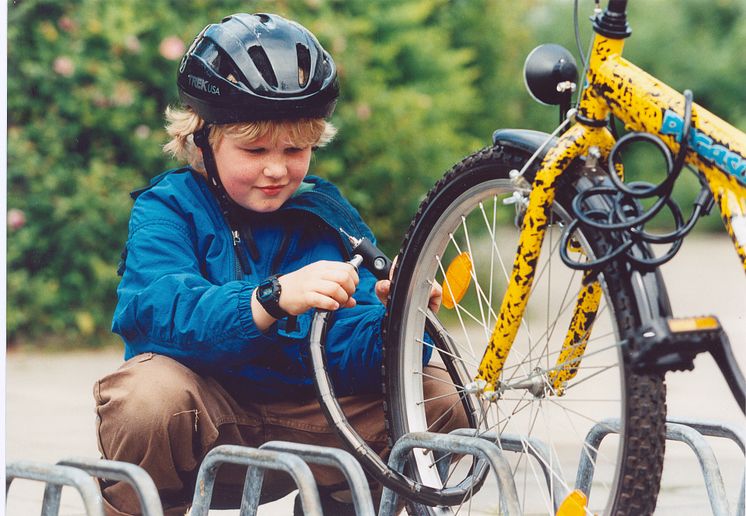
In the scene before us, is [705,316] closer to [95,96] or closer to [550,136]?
[550,136]

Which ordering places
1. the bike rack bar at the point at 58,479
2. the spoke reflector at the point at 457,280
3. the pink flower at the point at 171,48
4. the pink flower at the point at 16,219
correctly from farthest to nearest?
the pink flower at the point at 171,48, the pink flower at the point at 16,219, the spoke reflector at the point at 457,280, the bike rack bar at the point at 58,479

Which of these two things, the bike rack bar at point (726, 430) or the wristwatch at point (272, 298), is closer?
the wristwatch at point (272, 298)

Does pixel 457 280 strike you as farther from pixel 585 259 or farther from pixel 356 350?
pixel 585 259

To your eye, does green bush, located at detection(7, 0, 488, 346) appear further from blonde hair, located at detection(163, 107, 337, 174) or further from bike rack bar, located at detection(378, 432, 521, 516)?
bike rack bar, located at detection(378, 432, 521, 516)

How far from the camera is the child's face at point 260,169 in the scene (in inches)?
99.7

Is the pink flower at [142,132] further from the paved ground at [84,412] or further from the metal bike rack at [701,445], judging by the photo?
the metal bike rack at [701,445]

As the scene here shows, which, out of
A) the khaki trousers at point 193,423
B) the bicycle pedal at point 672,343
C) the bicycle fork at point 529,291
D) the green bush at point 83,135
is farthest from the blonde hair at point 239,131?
the green bush at point 83,135

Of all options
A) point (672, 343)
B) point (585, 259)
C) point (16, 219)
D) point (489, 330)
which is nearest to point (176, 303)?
point (489, 330)

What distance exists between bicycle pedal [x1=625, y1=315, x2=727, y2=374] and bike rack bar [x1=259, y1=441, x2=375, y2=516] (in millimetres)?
562

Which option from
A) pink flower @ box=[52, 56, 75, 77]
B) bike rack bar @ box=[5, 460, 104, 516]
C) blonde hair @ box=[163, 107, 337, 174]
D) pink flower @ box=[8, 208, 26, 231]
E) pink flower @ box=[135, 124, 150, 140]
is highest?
pink flower @ box=[52, 56, 75, 77]

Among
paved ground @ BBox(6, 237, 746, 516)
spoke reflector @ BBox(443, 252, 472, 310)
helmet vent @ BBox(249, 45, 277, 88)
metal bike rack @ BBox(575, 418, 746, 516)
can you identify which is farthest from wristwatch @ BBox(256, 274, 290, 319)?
paved ground @ BBox(6, 237, 746, 516)

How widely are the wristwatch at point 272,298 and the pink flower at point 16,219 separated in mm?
3276

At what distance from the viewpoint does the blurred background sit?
5.32m

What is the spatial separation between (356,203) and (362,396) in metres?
3.26
